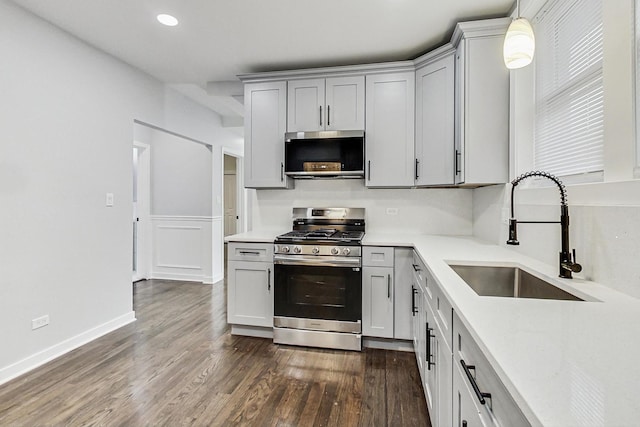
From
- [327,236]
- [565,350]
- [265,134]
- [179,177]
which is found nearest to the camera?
[565,350]

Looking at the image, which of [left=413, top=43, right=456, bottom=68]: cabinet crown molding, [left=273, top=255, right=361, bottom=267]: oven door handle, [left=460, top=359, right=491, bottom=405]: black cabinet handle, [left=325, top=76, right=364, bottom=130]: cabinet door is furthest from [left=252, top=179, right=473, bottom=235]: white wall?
[left=460, top=359, right=491, bottom=405]: black cabinet handle

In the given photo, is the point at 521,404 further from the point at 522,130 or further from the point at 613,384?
the point at 522,130

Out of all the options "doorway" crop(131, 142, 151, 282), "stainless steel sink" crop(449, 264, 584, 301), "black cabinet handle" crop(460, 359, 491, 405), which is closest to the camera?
"black cabinet handle" crop(460, 359, 491, 405)

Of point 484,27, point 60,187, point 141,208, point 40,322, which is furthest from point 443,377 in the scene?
point 141,208

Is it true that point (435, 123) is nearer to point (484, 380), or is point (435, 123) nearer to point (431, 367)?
point (431, 367)

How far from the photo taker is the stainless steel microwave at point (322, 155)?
2.96m

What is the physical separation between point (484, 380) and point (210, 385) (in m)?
1.89

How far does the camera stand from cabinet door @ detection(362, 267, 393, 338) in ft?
8.71

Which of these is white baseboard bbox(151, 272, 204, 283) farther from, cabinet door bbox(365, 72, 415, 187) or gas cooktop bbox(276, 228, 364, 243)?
cabinet door bbox(365, 72, 415, 187)

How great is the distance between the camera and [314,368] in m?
2.41

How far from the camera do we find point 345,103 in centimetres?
298

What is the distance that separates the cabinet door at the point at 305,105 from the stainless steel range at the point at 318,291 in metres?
1.06

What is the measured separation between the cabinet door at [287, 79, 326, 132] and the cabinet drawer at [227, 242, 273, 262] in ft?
3.75

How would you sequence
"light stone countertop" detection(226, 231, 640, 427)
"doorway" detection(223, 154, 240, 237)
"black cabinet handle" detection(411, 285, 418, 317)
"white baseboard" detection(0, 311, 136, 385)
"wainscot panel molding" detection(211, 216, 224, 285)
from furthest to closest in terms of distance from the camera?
"doorway" detection(223, 154, 240, 237) → "wainscot panel molding" detection(211, 216, 224, 285) → "black cabinet handle" detection(411, 285, 418, 317) → "white baseboard" detection(0, 311, 136, 385) → "light stone countertop" detection(226, 231, 640, 427)
